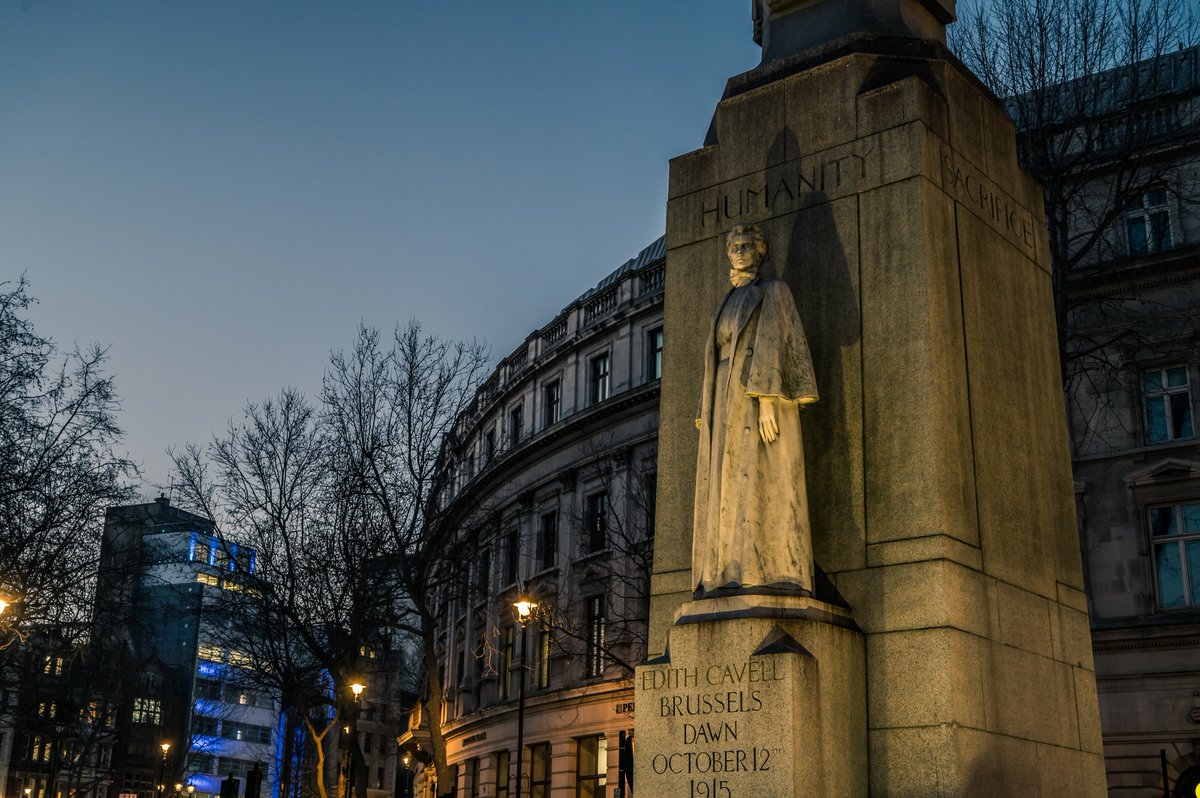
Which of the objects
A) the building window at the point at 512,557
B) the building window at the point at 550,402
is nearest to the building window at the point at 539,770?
the building window at the point at 512,557

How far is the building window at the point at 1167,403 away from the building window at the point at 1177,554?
1.94m

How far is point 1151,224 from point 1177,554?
8.63 m

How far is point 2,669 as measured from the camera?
38.0 m

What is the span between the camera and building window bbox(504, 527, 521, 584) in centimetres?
5553

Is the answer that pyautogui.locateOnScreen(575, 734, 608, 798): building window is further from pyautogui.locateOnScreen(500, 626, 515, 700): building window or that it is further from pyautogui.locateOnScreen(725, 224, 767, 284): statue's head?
pyautogui.locateOnScreen(725, 224, 767, 284): statue's head

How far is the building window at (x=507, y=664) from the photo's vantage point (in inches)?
2140

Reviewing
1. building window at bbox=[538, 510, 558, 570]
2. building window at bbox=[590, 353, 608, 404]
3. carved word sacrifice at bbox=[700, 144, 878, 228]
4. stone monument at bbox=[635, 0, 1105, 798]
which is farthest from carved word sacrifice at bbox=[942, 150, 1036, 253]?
building window at bbox=[538, 510, 558, 570]

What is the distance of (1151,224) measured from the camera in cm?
3616

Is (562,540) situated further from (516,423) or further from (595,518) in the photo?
(516,423)

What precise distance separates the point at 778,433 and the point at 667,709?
6.62ft

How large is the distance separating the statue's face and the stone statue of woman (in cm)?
27

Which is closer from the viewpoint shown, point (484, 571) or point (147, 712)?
point (484, 571)

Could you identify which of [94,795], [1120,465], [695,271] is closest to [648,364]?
[1120,465]

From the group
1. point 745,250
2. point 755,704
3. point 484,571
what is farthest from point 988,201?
point 484,571
